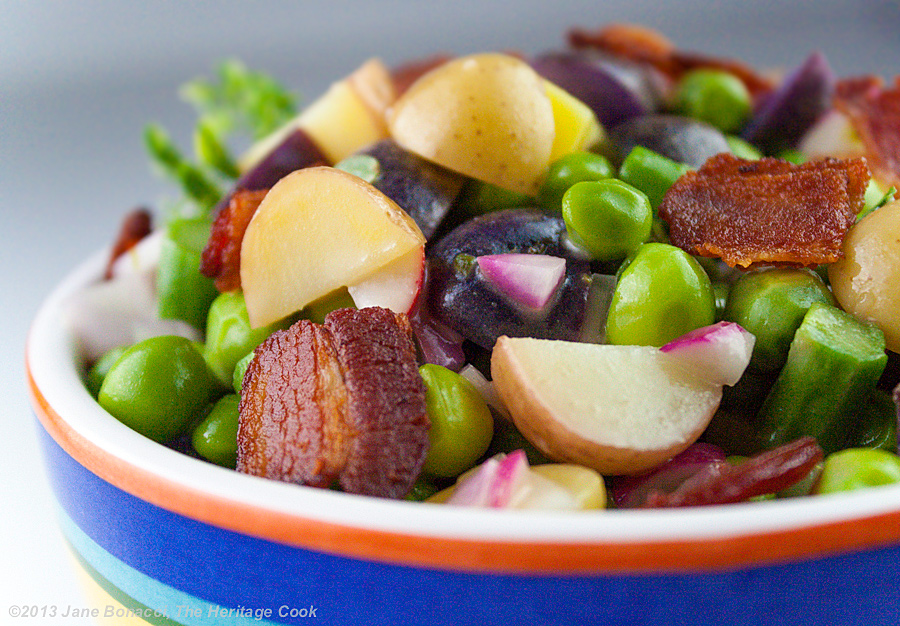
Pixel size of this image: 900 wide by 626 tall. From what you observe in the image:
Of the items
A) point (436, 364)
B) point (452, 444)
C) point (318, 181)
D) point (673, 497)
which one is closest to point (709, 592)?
point (673, 497)

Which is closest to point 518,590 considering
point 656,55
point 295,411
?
point 295,411

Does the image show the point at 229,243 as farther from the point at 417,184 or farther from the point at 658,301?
the point at 658,301

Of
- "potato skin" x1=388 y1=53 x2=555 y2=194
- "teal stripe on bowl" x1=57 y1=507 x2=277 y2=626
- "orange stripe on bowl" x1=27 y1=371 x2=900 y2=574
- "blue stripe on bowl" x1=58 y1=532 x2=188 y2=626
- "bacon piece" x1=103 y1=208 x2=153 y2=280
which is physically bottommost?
"blue stripe on bowl" x1=58 y1=532 x2=188 y2=626

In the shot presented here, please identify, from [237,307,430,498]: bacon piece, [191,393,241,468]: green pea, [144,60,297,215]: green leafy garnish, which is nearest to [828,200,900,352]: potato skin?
[237,307,430,498]: bacon piece

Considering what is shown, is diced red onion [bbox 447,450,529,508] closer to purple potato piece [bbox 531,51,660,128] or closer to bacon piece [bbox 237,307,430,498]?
bacon piece [bbox 237,307,430,498]

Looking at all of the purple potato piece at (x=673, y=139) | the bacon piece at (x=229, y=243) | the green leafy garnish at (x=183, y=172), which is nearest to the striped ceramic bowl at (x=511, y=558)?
the bacon piece at (x=229, y=243)

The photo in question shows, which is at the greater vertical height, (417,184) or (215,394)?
(417,184)
